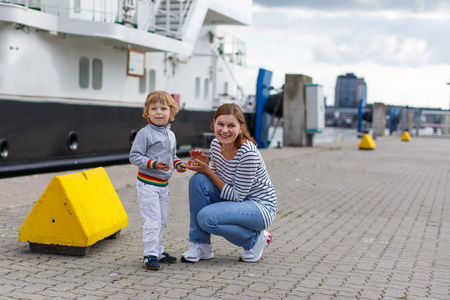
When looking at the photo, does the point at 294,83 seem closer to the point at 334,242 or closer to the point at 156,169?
the point at 334,242

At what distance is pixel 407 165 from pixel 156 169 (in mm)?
14955

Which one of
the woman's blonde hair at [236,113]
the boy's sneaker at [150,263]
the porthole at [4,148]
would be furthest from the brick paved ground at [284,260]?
the woman's blonde hair at [236,113]

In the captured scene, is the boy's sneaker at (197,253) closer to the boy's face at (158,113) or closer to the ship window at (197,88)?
the boy's face at (158,113)

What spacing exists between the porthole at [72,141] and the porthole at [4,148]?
177 centimetres

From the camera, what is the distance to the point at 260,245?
5.64 meters

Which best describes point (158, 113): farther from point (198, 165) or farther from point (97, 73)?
point (97, 73)

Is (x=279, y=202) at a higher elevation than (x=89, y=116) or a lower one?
lower

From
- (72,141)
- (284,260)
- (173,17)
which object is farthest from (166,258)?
(173,17)

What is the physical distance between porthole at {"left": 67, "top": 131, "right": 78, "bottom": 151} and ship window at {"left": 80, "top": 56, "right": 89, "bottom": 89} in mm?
2637

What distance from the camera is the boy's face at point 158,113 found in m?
5.20

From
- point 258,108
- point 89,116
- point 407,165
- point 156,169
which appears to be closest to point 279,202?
point 156,169

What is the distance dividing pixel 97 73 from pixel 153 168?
11.7 metres

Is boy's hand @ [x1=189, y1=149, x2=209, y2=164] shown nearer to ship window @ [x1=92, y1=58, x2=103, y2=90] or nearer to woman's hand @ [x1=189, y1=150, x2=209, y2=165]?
woman's hand @ [x1=189, y1=150, x2=209, y2=165]

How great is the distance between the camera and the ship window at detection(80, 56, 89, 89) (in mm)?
15466
